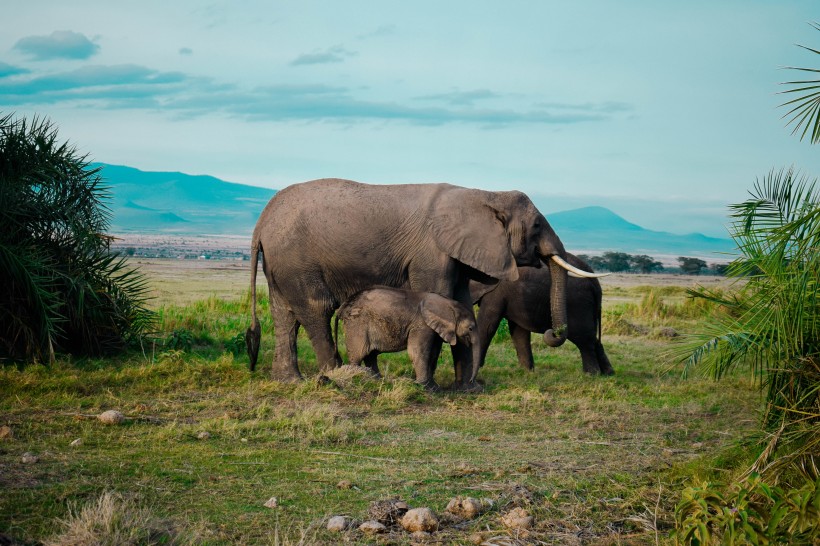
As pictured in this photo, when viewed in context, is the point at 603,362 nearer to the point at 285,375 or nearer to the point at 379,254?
the point at 379,254

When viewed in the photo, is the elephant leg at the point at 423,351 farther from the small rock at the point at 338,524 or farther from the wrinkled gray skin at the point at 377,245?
the small rock at the point at 338,524

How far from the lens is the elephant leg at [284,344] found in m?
12.3

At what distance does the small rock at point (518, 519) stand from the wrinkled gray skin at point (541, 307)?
7.28 metres

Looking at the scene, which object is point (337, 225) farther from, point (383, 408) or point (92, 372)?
point (92, 372)

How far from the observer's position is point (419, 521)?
6098 millimetres

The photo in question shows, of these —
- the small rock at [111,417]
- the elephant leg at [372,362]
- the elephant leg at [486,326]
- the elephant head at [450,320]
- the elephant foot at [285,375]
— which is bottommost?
the elephant foot at [285,375]

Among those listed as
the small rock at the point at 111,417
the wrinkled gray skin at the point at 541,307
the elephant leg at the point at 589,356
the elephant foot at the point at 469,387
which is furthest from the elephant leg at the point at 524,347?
the small rock at the point at 111,417

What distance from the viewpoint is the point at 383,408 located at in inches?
404

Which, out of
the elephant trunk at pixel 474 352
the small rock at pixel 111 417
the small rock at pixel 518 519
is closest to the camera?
the small rock at pixel 518 519

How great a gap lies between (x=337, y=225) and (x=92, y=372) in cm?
356

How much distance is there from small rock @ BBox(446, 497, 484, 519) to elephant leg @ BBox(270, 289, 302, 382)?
19.6 feet

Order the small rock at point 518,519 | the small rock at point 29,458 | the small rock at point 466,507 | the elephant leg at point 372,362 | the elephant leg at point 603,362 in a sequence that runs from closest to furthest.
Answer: the small rock at point 518,519, the small rock at point 466,507, the small rock at point 29,458, the elephant leg at point 372,362, the elephant leg at point 603,362

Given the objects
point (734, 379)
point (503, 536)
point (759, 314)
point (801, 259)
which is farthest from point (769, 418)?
point (734, 379)

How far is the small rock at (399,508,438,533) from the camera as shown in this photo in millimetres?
6086
